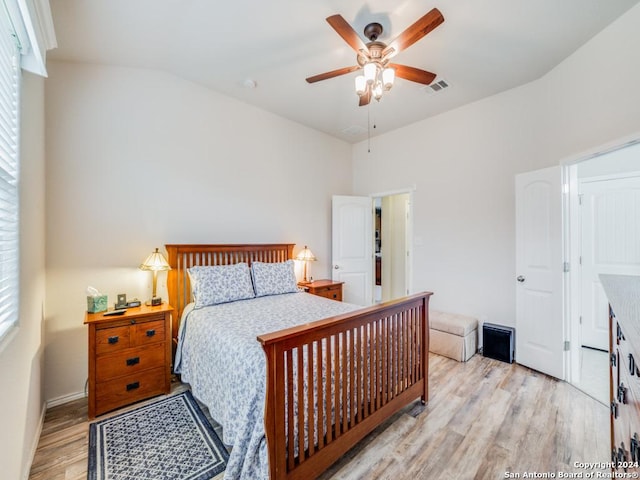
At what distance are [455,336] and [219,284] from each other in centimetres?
270

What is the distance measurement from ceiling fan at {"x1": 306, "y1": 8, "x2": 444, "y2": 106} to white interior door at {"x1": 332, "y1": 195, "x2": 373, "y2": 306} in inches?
92.1

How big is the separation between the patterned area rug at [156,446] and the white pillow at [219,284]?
92 cm

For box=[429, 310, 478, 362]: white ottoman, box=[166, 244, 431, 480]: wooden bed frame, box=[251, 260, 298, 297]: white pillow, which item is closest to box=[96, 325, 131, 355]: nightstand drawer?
box=[251, 260, 298, 297]: white pillow

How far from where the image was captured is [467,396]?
8.30ft

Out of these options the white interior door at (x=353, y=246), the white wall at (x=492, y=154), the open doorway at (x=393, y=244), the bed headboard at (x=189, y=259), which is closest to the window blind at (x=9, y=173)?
the bed headboard at (x=189, y=259)

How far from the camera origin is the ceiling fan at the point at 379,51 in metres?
1.78

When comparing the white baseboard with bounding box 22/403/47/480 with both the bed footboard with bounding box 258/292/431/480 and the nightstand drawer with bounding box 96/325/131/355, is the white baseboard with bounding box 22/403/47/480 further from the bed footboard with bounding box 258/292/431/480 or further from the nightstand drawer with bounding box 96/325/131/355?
the bed footboard with bounding box 258/292/431/480

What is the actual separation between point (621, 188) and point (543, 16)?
2.39 m

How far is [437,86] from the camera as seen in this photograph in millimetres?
3189

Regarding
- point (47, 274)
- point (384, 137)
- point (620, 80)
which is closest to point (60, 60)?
point (47, 274)

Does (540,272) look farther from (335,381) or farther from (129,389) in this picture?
(129,389)

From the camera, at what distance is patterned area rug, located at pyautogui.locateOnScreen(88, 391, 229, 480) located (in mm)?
1720

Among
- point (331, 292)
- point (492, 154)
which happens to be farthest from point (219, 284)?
point (492, 154)

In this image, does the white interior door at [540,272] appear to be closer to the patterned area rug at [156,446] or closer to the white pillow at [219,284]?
the white pillow at [219,284]
